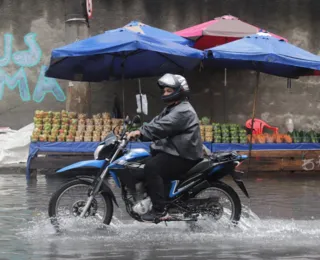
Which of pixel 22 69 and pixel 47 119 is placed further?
pixel 22 69

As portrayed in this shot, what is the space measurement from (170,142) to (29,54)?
9.97 m

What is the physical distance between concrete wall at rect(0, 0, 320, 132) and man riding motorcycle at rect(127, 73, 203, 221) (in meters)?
9.26

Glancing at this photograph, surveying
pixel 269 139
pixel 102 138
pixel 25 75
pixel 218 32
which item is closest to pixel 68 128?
pixel 102 138

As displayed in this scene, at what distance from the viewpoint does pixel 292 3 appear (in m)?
16.2

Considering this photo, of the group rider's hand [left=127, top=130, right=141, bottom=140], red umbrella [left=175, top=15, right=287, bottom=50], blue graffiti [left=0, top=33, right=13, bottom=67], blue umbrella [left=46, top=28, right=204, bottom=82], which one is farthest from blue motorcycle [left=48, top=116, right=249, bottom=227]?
blue graffiti [left=0, top=33, right=13, bottom=67]

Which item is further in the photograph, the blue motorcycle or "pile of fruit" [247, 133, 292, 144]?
"pile of fruit" [247, 133, 292, 144]

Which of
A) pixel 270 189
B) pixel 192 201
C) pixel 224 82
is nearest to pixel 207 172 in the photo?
pixel 192 201

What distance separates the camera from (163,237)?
665 centimetres

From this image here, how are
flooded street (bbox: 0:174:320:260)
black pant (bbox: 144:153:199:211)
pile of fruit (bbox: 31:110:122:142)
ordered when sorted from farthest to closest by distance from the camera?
pile of fruit (bbox: 31:110:122:142)
black pant (bbox: 144:153:199:211)
flooded street (bbox: 0:174:320:260)

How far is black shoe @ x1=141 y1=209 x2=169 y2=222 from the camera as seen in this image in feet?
22.1

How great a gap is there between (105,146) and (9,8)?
1021 cm

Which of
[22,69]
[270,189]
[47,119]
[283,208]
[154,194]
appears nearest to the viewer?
[154,194]

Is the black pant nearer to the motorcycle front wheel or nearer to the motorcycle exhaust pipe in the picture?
the motorcycle exhaust pipe

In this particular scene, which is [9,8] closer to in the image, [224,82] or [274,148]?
[224,82]
